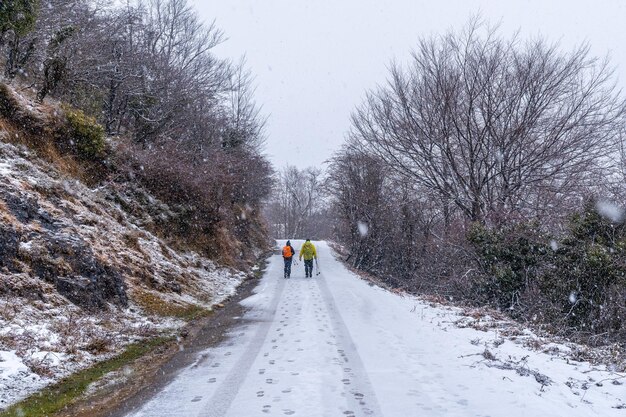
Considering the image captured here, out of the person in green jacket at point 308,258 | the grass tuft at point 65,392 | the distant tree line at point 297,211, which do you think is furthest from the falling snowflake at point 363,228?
the distant tree line at point 297,211

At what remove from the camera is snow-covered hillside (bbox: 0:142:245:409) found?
6.95 meters

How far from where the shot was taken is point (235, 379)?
6520 mm

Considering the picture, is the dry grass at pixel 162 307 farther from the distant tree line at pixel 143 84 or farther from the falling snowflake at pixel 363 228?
the falling snowflake at pixel 363 228

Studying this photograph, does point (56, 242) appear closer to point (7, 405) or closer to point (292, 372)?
point (7, 405)

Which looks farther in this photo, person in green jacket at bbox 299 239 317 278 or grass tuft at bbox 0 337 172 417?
person in green jacket at bbox 299 239 317 278

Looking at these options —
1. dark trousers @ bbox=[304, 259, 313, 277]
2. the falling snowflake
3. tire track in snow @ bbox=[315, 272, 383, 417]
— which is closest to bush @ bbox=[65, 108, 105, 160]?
dark trousers @ bbox=[304, 259, 313, 277]

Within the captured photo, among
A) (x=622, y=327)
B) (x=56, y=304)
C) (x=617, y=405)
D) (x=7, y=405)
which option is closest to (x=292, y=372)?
(x=7, y=405)

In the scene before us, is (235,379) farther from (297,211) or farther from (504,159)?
(297,211)

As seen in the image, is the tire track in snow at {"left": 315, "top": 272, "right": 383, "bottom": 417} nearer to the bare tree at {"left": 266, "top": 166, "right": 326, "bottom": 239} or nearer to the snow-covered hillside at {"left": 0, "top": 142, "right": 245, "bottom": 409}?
the snow-covered hillside at {"left": 0, "top": 142, "right": 245, "bottom": 409}

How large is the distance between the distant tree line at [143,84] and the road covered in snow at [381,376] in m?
11.0

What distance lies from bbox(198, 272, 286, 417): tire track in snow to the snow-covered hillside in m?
2.00

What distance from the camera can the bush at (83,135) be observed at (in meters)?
16.4

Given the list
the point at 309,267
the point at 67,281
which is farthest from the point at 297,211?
the point at 67,281

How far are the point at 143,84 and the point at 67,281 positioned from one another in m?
16.9
